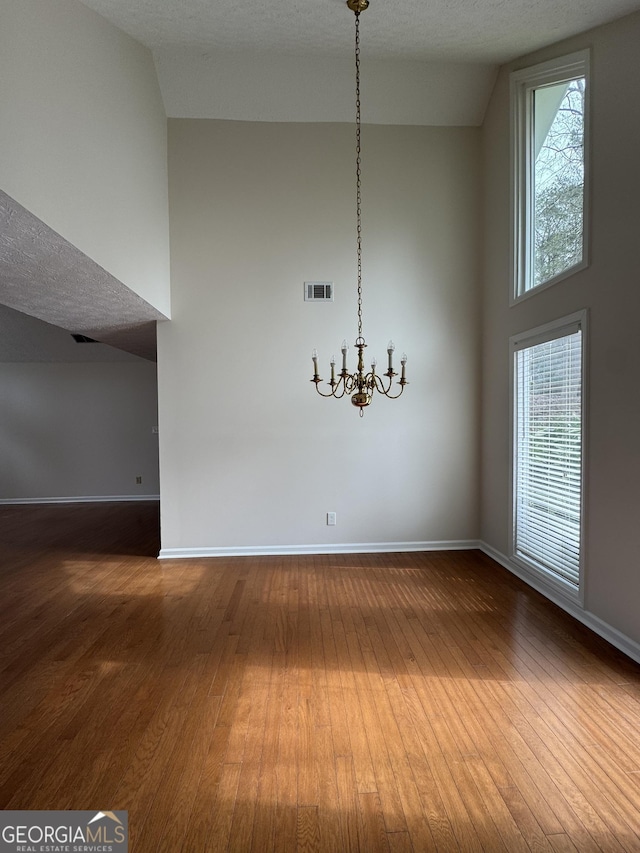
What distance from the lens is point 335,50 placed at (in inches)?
168

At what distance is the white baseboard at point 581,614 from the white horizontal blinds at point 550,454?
0.15 meters

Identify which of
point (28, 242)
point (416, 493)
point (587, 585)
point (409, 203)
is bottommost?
point (587, 585)

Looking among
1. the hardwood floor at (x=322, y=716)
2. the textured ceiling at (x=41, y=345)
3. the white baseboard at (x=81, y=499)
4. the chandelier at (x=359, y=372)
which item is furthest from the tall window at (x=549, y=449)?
the textured ceiling at (x=41, y=345)

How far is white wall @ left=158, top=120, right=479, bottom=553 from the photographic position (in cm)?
505

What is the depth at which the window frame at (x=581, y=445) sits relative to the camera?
3396 mm

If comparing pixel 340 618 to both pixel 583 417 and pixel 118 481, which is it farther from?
pixel 118 481

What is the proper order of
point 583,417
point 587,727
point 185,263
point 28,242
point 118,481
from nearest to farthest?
point 587,727
point 28,242
point 583,417
point 185,263
point 118,481

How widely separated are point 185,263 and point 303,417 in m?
1.99

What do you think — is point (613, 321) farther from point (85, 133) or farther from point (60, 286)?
point (60, 286)

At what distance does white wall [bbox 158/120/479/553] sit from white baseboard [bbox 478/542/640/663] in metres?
1.06

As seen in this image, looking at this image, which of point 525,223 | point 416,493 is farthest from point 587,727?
point 525,223

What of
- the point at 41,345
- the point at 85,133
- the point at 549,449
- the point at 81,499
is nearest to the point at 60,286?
the point at 85,133

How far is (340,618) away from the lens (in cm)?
356

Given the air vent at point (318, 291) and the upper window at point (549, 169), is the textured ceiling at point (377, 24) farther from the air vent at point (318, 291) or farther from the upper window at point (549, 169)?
the air vent at point (318, 291)
